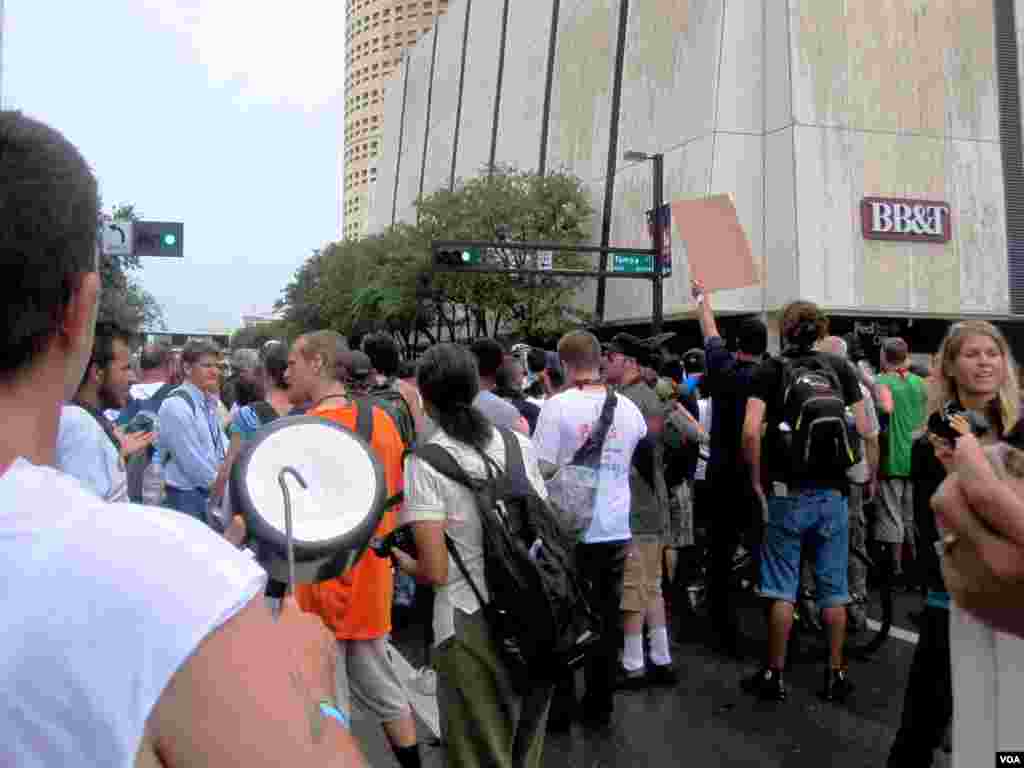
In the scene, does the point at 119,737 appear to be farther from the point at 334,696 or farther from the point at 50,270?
the point at 50,270

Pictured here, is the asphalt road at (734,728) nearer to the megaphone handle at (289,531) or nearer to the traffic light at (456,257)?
the megaphone handle at (289,531)

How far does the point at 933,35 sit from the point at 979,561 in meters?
29.2

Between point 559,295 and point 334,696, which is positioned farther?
point 559,295

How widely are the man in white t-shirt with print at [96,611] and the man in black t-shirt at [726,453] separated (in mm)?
4977

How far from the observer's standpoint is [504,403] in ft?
18.8

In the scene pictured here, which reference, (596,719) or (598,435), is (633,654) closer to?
(596,719)

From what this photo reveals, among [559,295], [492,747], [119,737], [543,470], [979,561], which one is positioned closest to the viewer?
[119,737]

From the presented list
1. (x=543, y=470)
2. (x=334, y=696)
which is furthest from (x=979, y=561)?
(x=543, y=470)

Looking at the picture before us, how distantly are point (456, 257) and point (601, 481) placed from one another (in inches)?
667

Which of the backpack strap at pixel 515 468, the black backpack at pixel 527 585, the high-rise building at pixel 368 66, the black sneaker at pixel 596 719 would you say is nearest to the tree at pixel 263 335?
the high-rise building at pixel 368 66

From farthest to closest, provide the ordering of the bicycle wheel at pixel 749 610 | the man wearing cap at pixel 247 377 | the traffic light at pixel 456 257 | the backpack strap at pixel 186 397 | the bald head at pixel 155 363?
the traffic light at pixel 456 257, the bald head at pixel 155 363, the man wearing cap at pixel 247 377, the bicycle wheel at pixel 749 610, the backpack strap at pixel 186 397

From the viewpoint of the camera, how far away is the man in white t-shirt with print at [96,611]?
0.77m

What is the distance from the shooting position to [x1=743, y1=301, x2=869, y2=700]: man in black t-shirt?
514 cm

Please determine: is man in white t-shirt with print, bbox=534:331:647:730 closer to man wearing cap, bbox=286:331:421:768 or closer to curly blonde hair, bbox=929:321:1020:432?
man wearing cap, bbox=286:331:421:768
